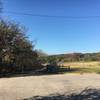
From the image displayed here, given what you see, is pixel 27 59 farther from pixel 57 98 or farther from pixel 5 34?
pixel 57 98

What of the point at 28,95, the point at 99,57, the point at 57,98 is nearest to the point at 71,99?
the point at 57,98

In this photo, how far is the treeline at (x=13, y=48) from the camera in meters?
42.5

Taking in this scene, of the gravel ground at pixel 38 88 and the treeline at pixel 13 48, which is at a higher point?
the treeline at pixel 13 48

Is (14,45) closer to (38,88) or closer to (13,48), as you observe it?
(13,48)

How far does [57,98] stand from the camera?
1583 centimetres

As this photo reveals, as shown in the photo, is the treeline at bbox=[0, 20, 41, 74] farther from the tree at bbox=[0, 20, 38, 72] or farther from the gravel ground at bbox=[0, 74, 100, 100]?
the gravel ground at bbox=[0, 74, 100, 100]

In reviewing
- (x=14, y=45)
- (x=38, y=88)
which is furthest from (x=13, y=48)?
(x=38, y=88)

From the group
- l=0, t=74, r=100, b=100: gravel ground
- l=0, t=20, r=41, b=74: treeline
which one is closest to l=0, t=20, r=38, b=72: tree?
l=0, t=20, r=41, b=74: treeline

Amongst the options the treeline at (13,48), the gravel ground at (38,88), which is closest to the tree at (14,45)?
the treeline at (13,48)

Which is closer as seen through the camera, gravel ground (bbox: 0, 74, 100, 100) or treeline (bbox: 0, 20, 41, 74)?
gravel ground (bbox: 0, 74, 100, 100)

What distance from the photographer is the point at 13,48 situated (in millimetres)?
44281

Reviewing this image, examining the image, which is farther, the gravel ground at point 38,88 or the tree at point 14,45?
the tree at point 14,45

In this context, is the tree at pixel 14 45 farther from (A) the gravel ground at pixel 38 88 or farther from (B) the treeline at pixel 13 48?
(A) the gravel ground at pixel 38 88

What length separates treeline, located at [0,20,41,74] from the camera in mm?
42522
